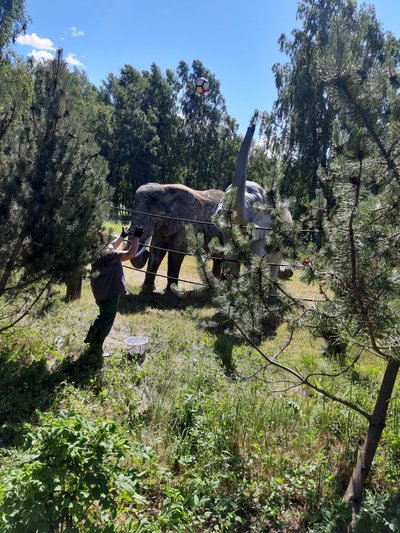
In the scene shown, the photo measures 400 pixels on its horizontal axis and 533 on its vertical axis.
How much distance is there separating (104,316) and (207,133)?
3080 cm

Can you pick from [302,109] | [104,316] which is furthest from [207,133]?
[104,316]

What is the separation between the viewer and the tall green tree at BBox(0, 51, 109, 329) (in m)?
3.83

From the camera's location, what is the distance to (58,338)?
211 inches

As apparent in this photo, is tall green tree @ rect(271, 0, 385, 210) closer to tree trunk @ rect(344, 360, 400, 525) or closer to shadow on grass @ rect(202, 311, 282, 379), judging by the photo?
shadow on grass @ rect(202, 311, 282, 379)

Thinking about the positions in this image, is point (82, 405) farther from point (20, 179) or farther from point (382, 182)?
point (382, 182)

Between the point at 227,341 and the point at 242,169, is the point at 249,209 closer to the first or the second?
the point at 242,169

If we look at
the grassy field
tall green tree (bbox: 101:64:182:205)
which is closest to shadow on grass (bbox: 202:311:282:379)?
the grassy field

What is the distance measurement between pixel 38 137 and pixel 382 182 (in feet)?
10.1

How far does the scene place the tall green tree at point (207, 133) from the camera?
109ft

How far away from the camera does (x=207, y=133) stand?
3366 centimetres

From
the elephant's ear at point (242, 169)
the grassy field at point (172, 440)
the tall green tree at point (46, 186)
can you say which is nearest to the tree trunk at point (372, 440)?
the grassy field at point (172, 440)

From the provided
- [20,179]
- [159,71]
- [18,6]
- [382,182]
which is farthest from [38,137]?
[159,71]

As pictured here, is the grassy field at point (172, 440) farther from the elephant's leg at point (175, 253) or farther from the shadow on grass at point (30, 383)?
the elephant's leg at point (175, 253)

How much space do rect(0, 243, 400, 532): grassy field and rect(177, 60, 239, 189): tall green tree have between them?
2969 centimetres
